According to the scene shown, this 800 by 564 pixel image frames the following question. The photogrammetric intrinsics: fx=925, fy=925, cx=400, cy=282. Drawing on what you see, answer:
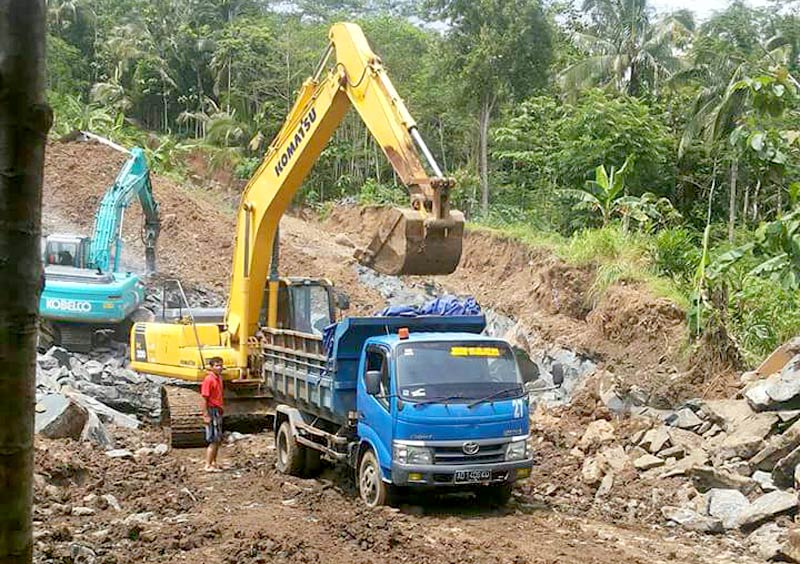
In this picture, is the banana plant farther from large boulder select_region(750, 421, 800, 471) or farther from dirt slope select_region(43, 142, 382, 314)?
large boulder select_region(750, 421, 800, 471)

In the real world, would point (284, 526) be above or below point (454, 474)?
below

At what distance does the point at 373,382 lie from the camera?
10.3m

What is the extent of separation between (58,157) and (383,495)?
26.2 metres

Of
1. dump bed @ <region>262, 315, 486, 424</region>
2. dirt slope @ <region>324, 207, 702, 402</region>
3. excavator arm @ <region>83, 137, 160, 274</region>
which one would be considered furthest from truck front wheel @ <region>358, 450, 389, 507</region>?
excavator arm @ <region>83, 137, 160, 274</region>

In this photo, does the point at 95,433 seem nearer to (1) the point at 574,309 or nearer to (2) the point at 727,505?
(2) the point at 727,505

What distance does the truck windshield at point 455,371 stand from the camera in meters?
10.3

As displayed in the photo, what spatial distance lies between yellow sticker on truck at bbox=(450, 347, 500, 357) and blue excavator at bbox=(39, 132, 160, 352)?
31.4 feet

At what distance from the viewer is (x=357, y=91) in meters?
11.9

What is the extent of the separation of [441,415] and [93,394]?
862 cm

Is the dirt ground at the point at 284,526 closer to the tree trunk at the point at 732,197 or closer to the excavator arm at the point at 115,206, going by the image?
the excavator arm at the point at 115,206

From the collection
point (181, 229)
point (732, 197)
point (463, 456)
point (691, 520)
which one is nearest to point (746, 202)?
point (732, 197)

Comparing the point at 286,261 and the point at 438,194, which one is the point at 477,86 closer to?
the point at 286,261

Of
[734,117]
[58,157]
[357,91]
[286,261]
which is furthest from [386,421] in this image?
[58,157]

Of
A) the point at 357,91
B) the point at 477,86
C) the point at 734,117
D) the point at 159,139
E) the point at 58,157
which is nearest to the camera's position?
the point at 357,91
